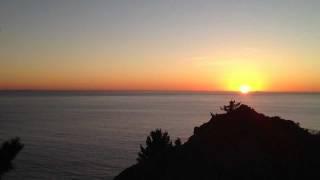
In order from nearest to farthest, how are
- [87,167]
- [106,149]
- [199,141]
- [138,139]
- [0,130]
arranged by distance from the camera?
[199,141] < [87,167] < [106,149] < [138,139] < [0,130]

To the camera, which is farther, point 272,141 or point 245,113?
point 245,113

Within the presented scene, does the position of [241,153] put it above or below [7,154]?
below

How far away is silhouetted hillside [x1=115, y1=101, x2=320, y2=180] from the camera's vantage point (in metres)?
30.6

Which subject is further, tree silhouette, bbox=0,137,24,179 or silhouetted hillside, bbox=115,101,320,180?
silhouetted hillside, bbox=115,101,320,180

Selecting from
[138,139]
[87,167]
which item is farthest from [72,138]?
[87,167]

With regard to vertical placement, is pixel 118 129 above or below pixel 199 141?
below

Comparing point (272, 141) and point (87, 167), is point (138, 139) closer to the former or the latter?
point (87, 167)

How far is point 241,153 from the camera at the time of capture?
32.2m

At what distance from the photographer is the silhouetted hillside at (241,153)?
30578 mm

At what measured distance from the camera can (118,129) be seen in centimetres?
13738

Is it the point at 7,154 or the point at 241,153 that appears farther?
the point at 241,153

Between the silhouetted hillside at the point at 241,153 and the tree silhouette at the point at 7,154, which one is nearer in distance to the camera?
the tree silhouette at the point at 7,154

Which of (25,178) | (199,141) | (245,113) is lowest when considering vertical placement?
(25,178)

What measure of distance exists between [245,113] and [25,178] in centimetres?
4323
